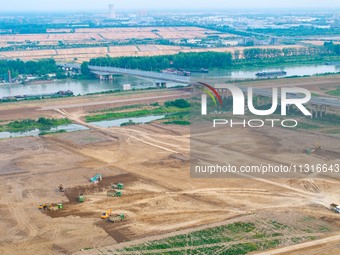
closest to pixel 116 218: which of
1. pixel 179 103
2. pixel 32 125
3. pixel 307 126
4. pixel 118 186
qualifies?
pixel 118 186

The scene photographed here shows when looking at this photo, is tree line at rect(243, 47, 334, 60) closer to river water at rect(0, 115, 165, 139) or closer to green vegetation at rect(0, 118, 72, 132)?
river water at rect(0, 115, 165, 139)

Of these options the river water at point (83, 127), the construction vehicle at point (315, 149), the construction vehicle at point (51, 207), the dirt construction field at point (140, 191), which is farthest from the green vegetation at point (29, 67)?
the construction vehicle at point (51, 207)

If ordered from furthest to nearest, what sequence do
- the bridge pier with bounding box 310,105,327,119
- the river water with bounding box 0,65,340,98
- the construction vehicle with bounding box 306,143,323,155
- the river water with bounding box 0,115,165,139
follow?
the river water with bounding box 0,65,340,98 < the bridge pier with bounding box 310,105,327,119 < the river water with bounding box 0,115,165,139 < the construction vehicle with bounding box 306,143,323,155

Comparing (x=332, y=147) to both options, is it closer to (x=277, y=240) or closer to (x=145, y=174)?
(x=145, y=174)

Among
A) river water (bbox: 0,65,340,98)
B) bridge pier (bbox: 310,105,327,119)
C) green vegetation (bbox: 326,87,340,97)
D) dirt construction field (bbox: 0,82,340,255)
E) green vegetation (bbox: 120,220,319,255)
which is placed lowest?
river water (bbox: 0,65,340,98)

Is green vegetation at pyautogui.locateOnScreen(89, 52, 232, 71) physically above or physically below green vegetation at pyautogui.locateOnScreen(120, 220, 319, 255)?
above

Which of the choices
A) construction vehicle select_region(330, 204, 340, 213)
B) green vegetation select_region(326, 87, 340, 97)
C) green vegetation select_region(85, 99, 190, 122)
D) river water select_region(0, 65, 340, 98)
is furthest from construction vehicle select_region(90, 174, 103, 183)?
river water select_region(0, 65, 340, 98)
